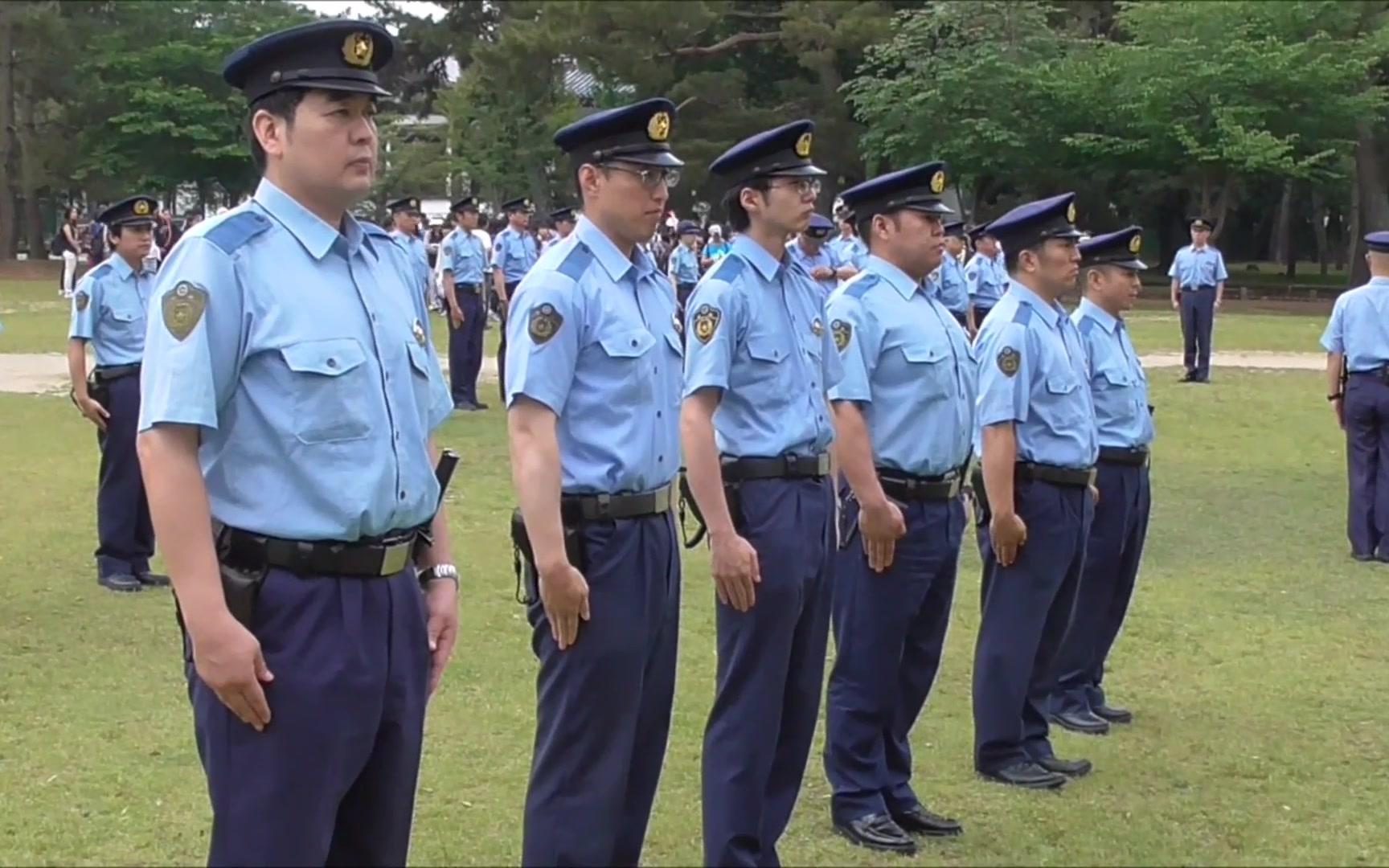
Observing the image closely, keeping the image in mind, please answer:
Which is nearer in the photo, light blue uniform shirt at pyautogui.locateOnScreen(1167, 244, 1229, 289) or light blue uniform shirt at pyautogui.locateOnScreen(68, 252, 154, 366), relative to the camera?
light blue uniform shirt at pyautogui.locateOnScreen(68, 252, 154, 366)

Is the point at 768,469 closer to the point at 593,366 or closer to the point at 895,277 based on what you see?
the point at 593,366

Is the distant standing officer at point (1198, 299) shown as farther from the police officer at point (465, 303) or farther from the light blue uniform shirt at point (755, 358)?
the light blue uniform shirt at point (755, 358)

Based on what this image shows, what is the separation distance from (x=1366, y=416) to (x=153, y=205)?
23.0 ft

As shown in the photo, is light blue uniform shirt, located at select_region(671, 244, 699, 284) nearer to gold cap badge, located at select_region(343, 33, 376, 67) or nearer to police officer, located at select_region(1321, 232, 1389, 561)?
police officer, located at select_region(1321, 232, 1389, 561)

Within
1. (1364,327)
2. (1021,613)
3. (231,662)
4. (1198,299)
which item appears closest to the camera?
(231,662)

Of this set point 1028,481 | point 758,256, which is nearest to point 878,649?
point 1028,481

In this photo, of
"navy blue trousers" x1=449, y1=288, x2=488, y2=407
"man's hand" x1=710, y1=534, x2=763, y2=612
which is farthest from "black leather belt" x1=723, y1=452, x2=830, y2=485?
"navy blue trousers" x1=449, y1=288, x2=488, y2=407

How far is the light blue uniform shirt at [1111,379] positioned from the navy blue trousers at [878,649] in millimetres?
1478

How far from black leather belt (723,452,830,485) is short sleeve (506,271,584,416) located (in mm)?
764

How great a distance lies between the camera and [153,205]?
8.61 metres

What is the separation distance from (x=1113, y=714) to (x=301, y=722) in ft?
13.9

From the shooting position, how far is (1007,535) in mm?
5523

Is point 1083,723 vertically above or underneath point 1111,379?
underneath

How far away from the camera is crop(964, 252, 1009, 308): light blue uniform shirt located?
695 inches
